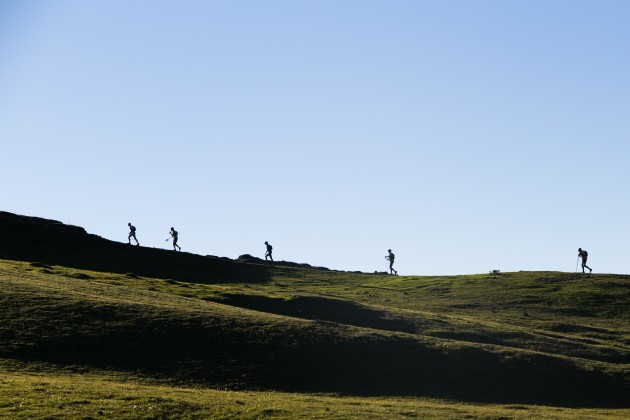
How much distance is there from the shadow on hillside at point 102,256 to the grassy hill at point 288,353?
570 inches

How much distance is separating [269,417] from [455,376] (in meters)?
21.8

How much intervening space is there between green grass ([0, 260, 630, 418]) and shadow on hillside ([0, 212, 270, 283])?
17672 mm

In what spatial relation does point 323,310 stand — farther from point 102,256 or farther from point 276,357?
point 102,256

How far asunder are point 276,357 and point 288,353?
139cm

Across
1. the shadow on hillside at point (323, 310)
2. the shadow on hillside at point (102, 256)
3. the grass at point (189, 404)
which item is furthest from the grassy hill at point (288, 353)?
the shadow on hillside at point (102, 256)

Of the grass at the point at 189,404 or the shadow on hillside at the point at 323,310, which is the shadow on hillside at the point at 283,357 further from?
the shadow on hillside at the point at 323,310

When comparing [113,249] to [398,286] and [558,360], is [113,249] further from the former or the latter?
[558,360]

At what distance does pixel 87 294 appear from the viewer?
233 ft

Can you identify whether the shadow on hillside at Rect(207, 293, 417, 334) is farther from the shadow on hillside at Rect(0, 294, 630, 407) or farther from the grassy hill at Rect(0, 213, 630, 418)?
the shadow on hillside at Rect(0, 294, 630, 407)

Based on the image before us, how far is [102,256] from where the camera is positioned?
112312 millimetres

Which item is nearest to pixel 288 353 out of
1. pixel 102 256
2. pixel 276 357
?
pixel 276 357

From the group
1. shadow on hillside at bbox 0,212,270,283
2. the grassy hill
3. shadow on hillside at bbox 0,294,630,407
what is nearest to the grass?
the grassy hill

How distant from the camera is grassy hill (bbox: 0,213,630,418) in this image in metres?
45.6

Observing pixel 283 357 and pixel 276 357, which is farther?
pixel 283 357
